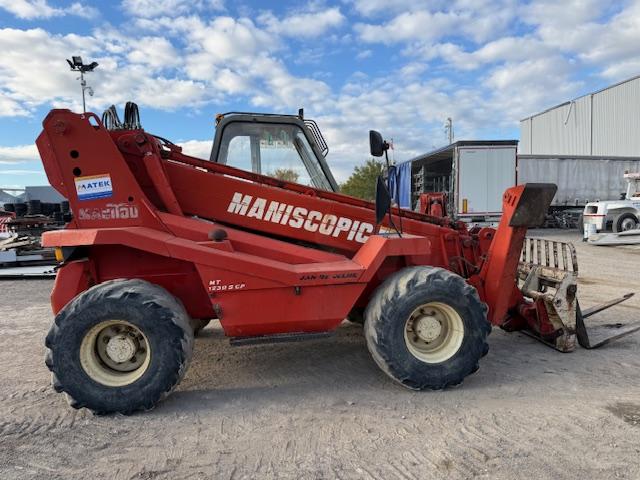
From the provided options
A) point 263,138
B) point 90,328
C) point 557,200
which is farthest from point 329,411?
point 557,200

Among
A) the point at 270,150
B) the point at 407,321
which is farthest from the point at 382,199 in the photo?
the point at 270,150

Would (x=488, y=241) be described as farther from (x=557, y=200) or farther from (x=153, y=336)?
(x=557, y=200)

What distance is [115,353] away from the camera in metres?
3.50

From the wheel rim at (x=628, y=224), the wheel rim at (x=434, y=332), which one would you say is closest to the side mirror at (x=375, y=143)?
the wheel rim at (x=434, y=332)

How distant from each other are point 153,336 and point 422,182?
815 inches

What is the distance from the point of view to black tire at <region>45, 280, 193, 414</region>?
11.0 ft

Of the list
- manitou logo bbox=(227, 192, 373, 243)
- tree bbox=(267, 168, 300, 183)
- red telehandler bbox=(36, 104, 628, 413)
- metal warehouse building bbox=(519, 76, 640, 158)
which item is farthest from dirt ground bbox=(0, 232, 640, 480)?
metal warehouse building bbox=(519, 76, 640, 158)

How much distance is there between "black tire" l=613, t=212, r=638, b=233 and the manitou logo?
624 inches

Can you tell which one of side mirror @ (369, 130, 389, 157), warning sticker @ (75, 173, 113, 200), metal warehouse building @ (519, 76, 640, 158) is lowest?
warning sticker @ (75, 173, 113, 200)

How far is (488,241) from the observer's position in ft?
15.0

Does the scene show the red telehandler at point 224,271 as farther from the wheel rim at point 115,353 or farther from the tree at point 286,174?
the tree at point 286,174

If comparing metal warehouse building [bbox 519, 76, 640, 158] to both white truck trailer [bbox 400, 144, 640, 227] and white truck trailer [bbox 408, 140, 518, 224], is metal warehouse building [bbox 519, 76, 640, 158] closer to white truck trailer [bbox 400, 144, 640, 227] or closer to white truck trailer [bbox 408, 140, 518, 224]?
white truck trailer [bbox 400, 144, 640, 227]

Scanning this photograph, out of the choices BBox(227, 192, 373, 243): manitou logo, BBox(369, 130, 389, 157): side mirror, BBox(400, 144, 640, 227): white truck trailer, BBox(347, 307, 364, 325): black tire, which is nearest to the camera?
BBox(369, 130, 389, 157): side mirror

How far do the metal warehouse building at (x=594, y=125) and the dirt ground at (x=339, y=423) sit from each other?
1268 inches
